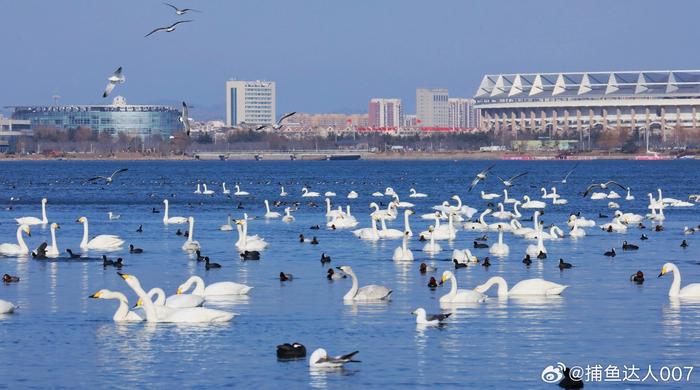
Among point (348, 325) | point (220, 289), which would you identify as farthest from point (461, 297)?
point (220, 289)

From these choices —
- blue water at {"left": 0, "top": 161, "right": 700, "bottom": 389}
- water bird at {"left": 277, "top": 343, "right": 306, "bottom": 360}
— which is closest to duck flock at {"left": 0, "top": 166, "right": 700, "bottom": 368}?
water bird at {"left": 277, "top": 343, "right": 306, "bottom": 360}

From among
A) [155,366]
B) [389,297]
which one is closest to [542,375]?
[155,366]

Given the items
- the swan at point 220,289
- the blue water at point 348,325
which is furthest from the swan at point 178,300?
the swan at point 220,289

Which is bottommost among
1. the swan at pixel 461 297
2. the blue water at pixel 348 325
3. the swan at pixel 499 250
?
the blue water at pixel 348 325

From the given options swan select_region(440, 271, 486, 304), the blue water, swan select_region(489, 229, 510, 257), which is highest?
swan select_region(489, 229, 510, 257)

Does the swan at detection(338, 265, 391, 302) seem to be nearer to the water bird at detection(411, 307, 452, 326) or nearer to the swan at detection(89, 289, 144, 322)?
the water bird at detection(411, 307, 452, 326)

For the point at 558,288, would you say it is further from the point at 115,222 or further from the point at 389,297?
the point at 115,222

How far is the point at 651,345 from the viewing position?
1734cm

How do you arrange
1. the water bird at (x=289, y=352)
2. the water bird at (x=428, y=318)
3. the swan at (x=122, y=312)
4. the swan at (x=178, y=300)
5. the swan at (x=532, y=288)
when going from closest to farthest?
the water bird at (x=289, y=352), the water bird at (x=428, y=318), the swan at (x=122, y=312), the swan at (x=178, y=300), the swan at (x=532, y=288)

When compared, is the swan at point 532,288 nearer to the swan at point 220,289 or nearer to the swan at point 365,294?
the swan at point 365,294

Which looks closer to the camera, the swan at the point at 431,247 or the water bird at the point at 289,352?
the water bird at the point at 289,352

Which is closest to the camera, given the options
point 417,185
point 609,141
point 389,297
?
point 389,297

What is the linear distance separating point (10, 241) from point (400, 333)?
1904 cm

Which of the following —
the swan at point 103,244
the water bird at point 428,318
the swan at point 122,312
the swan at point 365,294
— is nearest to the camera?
the water bird at point 428,318
